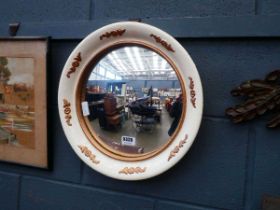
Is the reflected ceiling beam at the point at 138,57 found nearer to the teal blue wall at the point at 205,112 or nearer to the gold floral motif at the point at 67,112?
the teal blue wall at the point at 205,112

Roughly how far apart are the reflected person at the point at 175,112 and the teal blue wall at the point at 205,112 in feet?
0.37

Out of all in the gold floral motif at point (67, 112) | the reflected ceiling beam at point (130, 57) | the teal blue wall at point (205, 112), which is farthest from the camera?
the gold floral motif at point (67, 112)

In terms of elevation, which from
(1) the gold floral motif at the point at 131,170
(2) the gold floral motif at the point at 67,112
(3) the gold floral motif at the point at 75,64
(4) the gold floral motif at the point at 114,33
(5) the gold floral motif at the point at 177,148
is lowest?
(1) the gold floral motif at the point at 131,170

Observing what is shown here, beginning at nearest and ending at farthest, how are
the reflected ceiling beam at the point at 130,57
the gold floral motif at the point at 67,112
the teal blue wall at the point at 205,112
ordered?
the teal blue wall at the point at 205,112, the reflected ceiling beam at the point at 130,57, the gold floral motif at the point at 67,112

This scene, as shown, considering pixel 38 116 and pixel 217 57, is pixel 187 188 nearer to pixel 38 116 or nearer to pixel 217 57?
pixel 217 57

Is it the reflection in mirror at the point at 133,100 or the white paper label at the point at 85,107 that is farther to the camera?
the white paper label at the point at 85,107

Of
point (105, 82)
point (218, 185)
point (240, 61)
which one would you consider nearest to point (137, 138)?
point (105, 82)

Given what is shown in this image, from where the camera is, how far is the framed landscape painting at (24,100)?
1481mm

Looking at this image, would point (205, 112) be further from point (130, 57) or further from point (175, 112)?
point (130, 57)

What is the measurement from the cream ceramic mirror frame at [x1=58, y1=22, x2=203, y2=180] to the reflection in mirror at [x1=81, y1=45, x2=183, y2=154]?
3 cm

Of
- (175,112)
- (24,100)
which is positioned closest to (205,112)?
(175,112)

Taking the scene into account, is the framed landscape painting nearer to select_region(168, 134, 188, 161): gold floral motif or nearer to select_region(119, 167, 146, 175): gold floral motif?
select_region(119, 167, 146, 175): gold floral motif

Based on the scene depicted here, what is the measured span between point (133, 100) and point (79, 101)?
27 cm

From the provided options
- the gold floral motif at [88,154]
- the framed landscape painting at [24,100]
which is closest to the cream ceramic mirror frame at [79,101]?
the gold floral motif at [88,154]
